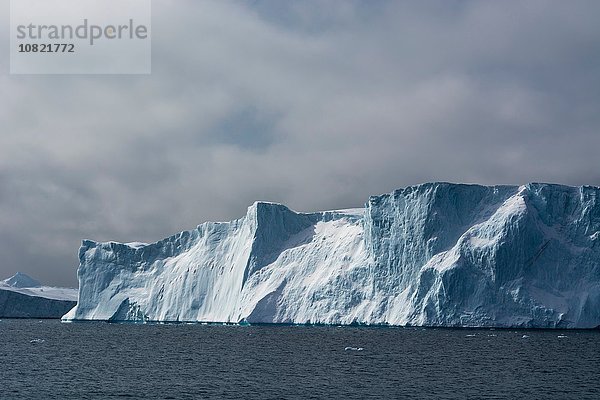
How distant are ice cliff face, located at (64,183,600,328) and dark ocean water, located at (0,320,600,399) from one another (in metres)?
8.64

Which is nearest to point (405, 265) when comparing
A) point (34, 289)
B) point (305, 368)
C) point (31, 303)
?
point (305, 368)

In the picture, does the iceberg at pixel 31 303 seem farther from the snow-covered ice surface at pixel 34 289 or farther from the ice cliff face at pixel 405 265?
the ice cliff face at pixel 405 265

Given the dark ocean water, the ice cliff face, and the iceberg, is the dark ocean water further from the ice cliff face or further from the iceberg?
the iceberg

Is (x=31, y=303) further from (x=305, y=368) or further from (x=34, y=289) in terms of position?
(x=305, y=368)

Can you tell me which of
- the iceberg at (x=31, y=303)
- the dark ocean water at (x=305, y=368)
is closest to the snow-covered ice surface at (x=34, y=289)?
the iceberg at (x=31, y=303)

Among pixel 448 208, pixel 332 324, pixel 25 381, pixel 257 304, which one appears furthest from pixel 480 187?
pixel 25 381

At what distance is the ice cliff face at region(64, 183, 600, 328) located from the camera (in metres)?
73.1

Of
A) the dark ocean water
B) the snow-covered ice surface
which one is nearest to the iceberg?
the snow-covered ice surface

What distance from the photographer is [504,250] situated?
73.9 meters

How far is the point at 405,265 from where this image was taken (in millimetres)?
78438

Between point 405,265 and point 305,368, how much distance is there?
38.2 m

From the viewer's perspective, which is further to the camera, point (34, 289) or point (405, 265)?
point (34, 289)

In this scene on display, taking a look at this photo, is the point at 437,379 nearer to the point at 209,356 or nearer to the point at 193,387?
the point at 193,387

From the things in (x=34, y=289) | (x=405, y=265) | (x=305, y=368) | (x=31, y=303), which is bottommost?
(x=31, y=303)
